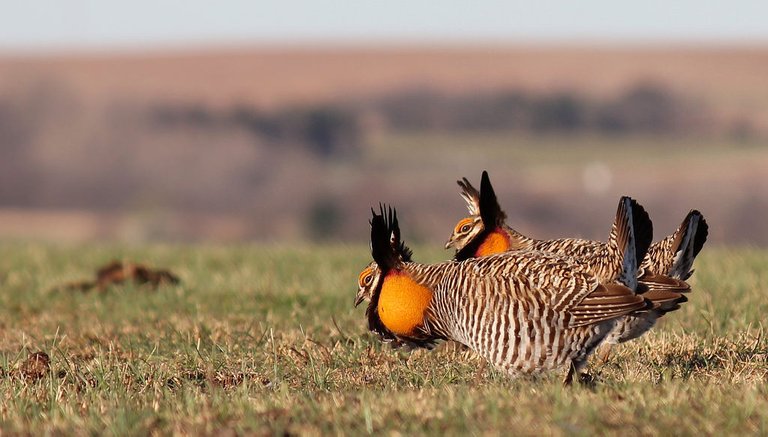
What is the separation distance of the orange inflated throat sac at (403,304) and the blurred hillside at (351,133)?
42301mm

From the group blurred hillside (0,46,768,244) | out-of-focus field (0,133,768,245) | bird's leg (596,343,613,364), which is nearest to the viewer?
bird's leg (596,343,613,364)

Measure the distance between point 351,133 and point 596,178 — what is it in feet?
53.2

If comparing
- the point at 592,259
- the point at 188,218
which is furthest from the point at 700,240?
the point at 188,218

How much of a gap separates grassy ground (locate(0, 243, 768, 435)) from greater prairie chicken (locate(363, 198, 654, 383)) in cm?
16

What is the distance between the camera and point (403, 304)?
5.67 meters

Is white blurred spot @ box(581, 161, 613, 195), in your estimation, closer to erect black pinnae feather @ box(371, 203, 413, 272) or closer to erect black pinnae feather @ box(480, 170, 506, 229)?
erect black pinnae feather @ box(480, 170, 506, 229)

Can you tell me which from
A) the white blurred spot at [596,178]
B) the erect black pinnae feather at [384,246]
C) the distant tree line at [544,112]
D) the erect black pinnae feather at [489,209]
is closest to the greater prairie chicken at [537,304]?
the erect black pinnae feather at [384,246]

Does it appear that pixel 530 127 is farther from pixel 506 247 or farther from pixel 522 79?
pixel 506 247

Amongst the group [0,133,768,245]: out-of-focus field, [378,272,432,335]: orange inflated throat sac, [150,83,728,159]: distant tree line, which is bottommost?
[0,133,768,245]: out-of-focus field

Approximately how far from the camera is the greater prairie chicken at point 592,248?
5.28 m

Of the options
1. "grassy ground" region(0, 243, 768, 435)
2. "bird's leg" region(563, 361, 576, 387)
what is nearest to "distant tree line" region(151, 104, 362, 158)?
"grassy ground" region(0, 243, 768, 435)

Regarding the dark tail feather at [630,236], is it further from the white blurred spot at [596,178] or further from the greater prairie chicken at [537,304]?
the white blurred spot at [596,178]

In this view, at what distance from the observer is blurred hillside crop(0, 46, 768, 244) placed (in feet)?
169

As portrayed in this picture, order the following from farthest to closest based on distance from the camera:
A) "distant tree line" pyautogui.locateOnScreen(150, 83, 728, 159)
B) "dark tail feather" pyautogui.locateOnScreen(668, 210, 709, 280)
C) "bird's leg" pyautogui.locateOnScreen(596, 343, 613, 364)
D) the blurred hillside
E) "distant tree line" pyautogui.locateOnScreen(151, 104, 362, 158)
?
1. "distant tree line" pyautogui.locateOnScreen(150, 83, 728, 159)
2. "distant tree line" pyautogui.locateOnScreen(151, 104, 362, 158)
3. the blurred hillside
4. "dark tail feather" pyautogui.locateOnScreen(668, 210, 709, 280)
5. "bird's leg" pyautogui.locateOnScreen(596, 343, 613, 364)
